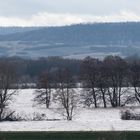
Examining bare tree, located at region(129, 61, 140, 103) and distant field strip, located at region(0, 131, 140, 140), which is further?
bare tree, located at region(129, 61, 140, 103)

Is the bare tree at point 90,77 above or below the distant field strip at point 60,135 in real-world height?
above

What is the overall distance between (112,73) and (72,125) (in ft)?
143

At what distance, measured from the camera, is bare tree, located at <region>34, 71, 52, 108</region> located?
72.7m

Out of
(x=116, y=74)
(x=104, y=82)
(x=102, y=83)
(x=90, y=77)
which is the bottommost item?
(x=102, y=83)

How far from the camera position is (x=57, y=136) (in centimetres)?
2661

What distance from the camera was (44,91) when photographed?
253 ft

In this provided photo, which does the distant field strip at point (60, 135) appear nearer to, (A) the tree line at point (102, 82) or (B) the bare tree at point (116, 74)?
(A) the tree line at point (102, 82)

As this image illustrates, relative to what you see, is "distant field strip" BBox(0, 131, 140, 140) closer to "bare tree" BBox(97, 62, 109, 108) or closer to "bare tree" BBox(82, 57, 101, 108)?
"bare tree" BBox(97, 62, 109, 108)

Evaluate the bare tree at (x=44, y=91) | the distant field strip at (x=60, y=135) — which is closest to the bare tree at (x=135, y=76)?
the bare tree at (x=44, y=91)

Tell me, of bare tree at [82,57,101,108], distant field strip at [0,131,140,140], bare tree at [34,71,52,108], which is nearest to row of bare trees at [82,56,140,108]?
bare tree at [82,57,101,108]

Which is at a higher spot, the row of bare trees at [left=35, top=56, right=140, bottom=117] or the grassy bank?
the row of bare trees at [left=35, top=56, right=140, bottom=117]

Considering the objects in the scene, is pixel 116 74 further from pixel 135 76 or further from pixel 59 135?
pixel 59 135

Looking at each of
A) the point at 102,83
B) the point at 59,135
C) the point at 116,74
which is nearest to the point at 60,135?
the point at 59,135

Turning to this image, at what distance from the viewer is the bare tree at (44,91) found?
2862 inches
